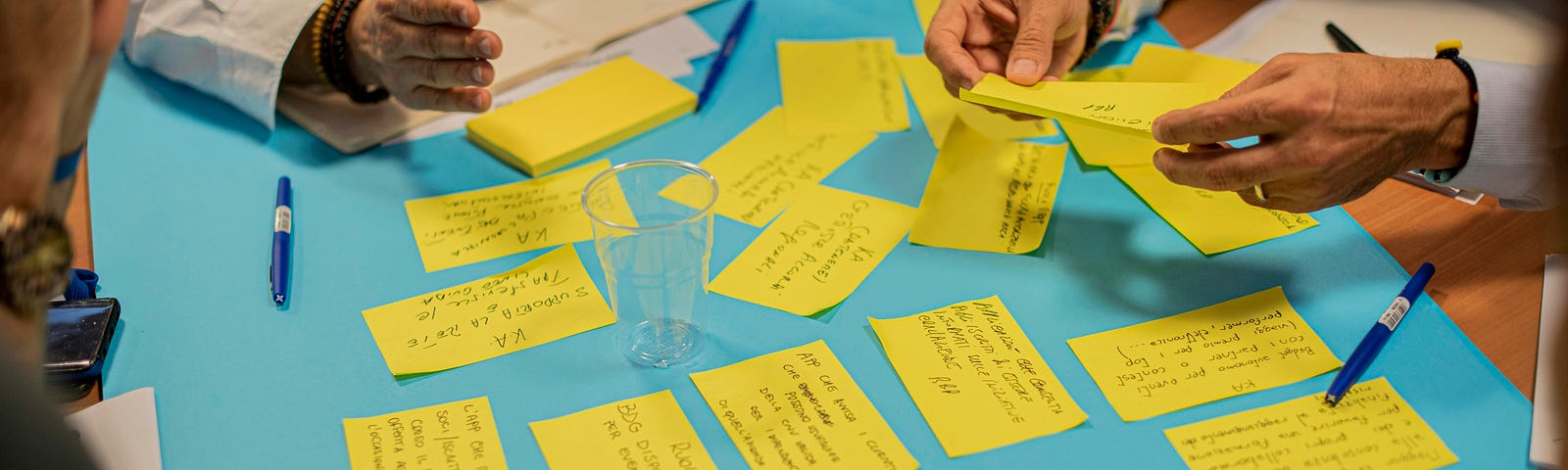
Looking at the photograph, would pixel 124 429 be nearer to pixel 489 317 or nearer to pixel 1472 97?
pixel 489 317

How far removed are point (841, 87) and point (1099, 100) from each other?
39 centimetres

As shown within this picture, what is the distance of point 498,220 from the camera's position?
1041 millimetres

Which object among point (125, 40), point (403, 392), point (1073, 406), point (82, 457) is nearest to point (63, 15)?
point (82, 457)

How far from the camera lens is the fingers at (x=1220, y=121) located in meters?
0.83

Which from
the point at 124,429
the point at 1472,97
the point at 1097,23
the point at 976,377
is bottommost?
the point at 124,429

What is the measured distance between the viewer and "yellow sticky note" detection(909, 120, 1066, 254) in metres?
1.00

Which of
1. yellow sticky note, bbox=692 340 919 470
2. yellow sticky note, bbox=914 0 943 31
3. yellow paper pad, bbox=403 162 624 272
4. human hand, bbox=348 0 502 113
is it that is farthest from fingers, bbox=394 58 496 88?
yellow sticky note, bbox=914 0 943 31

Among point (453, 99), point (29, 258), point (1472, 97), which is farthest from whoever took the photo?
point (453, 99)

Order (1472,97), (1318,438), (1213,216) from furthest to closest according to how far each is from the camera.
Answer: (1213,216) < (1472,97) < (1318,438)

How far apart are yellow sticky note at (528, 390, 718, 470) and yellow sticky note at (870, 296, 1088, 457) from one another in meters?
0.18

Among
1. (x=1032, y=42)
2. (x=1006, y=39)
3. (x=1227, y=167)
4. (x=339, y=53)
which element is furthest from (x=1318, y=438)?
(x=339, y=53)

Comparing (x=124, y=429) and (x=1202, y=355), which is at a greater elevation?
(x=1202, y=355)

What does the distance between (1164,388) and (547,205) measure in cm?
63

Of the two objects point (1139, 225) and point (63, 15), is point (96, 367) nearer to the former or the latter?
point (63, 15)
